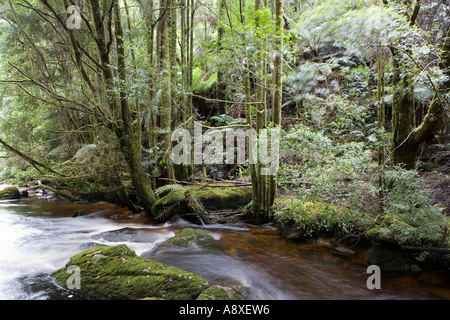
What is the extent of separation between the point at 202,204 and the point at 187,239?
214 cm

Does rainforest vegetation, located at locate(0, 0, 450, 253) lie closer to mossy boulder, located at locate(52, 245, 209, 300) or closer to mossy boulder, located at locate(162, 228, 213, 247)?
mossy boulder, located at locate(162, 228, 213, 247)

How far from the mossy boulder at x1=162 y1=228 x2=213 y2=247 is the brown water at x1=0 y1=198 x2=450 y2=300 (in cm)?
16

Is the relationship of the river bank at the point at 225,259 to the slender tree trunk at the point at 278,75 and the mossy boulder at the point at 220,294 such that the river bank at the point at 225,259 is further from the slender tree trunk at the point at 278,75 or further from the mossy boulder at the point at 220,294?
the slender tree trunk at the point at 278,75

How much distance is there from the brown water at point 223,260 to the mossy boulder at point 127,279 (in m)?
0.35

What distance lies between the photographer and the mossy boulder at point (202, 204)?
7.36m

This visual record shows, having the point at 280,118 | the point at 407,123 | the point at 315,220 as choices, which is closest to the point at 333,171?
the point at 315,220

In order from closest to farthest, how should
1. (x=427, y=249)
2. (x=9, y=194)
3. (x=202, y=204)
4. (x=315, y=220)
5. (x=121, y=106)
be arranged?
(x=427, y=249)
(x=315, y=220)
(x=121, y=106)
(x=202, y=204)
(x=9, y=194)

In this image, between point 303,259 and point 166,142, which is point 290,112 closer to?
point 166,142

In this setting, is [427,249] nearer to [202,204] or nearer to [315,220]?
[315,220]

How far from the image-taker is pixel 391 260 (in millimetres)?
4465

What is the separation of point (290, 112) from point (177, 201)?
782cm
